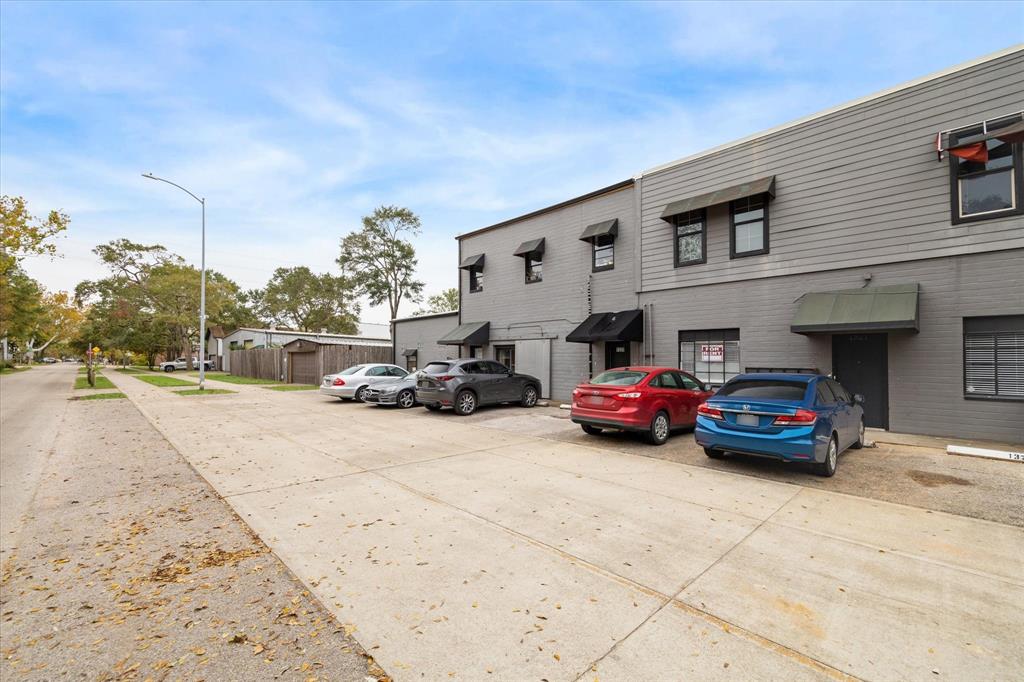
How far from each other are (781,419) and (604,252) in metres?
10.0

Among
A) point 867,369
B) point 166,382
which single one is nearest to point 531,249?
point 867,369

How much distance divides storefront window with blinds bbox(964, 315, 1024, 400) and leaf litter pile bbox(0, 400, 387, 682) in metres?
11.6

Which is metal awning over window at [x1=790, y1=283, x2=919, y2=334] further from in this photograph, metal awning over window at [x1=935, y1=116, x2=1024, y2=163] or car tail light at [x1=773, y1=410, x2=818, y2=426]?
car tail light at [x1=773, y1=410, x2=818, y2=426]

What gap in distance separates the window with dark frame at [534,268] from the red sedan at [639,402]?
8.71 meters

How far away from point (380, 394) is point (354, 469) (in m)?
8.33

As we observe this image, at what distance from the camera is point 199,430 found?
35.5ft

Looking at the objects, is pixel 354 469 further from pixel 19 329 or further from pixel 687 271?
pixel 19 329

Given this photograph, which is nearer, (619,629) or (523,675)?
(523,675)

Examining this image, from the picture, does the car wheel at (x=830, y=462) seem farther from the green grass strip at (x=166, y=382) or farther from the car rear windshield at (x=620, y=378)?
the green grass strip at (x=166, y=382)

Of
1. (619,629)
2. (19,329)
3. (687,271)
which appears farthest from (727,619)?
(19,329)

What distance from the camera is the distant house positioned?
35906 mm

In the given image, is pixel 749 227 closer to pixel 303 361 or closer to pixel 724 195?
pixel 724 195

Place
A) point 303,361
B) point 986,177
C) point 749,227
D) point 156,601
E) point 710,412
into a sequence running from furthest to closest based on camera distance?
point 303,361
point 749,227
point 986,177
point 710,412
point 156,601

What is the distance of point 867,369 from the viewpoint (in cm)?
1015
